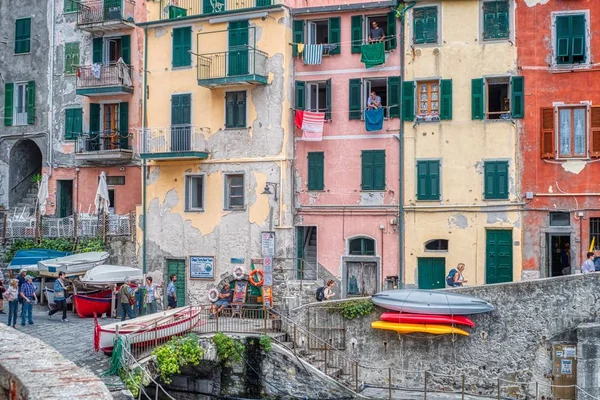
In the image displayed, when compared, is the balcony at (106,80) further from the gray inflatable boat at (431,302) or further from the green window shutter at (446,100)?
the gray inflatable boat at (431,302)

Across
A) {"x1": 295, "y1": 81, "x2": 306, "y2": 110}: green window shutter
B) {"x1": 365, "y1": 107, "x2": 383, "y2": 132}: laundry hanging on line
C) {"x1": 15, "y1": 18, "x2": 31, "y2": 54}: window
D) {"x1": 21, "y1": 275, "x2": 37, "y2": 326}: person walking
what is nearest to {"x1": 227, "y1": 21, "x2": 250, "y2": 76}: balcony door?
{"x1": 295, "y1": 81, "x2": 306, "y2": 110}: green window shutter

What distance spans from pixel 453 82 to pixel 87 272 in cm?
1491

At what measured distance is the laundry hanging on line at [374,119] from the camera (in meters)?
32.9

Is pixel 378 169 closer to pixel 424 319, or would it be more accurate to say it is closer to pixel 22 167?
pixel 424 319

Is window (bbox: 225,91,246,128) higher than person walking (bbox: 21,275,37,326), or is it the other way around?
window (bbox: 225,91,246,128)

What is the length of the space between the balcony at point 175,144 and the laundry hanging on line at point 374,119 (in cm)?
661

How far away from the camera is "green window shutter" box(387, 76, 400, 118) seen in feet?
108

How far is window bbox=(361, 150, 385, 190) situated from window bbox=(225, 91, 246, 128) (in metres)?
5.13

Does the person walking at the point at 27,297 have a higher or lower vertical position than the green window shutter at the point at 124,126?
lower

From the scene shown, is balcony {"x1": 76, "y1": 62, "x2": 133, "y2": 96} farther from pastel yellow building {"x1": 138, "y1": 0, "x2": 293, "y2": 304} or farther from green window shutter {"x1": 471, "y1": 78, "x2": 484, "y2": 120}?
green window shutter {"x1": 471, "y1": 78, "x2": 484, "y2": 120}

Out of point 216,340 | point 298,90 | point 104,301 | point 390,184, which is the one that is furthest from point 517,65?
point 104,301

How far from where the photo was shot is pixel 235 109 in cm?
3497

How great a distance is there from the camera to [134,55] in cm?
3766

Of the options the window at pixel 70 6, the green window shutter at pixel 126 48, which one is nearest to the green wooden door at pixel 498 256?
the green window shutter at pixel 126 48
